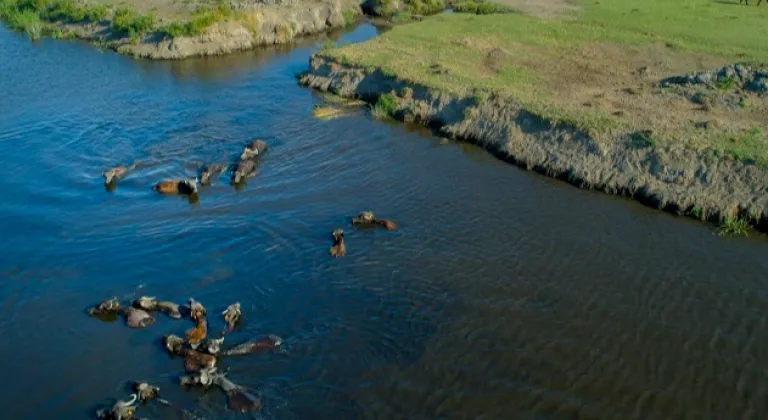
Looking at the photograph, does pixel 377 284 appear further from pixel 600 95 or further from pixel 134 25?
pixel 134 25

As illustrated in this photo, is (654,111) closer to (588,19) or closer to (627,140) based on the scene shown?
(627,140)

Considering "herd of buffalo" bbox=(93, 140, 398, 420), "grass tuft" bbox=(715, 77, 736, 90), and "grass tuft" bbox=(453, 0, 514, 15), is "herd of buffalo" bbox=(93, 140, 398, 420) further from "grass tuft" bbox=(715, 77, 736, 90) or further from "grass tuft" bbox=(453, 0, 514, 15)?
"grass tuft" bbox=(453, 0, 514, 15)

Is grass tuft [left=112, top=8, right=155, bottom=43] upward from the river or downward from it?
upward

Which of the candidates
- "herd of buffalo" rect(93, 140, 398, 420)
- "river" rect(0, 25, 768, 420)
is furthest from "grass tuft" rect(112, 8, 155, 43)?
"herd of buffalo" rect(93, 140, 398, 420)

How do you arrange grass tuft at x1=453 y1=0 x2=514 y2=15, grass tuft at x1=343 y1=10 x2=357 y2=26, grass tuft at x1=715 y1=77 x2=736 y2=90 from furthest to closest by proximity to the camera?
grass tuft at x1=343 y1=10 x2=357 y2=26 < grass tuft at x1=453 y1=0 x2=514 y2=15 < grass tuft at x1=715 y1=77 x2=736 y2=90

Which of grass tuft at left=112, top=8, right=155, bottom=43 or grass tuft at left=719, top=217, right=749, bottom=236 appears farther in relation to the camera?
grass tuft at left=112, top=8, right=155, bottom=43

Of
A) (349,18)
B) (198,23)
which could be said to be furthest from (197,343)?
(349,18)

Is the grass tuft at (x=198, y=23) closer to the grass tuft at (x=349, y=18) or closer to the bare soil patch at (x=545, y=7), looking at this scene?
the grass tuft at (x=349, y=18)

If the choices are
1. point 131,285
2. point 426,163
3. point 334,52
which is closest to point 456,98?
point 426,163
